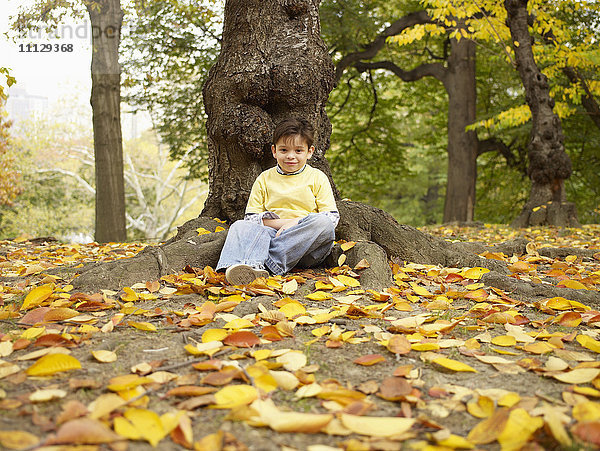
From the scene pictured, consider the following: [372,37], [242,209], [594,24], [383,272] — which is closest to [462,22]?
[372,37]

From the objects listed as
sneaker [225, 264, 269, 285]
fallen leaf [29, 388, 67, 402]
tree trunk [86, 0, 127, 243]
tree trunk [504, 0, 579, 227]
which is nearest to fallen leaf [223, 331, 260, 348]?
fallen leaf [29, 388, 67, 402]

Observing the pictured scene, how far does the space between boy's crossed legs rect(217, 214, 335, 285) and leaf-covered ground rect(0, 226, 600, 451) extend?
0.31 meters

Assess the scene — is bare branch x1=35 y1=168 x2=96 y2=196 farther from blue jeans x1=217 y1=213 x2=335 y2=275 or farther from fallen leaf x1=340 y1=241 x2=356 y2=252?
fallen leaf x1=340 y1=241 x2=356 y2=252

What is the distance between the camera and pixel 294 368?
1.64 metres

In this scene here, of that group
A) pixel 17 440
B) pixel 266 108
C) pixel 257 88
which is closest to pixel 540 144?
pixel 266 108

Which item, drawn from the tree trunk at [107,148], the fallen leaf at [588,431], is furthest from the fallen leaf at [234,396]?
the tree trunk at [107,148]

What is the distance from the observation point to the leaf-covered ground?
4.02ft

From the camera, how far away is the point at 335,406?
1.39 metres

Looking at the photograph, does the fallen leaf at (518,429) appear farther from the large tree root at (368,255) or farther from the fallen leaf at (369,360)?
the large tree root at (368,255)

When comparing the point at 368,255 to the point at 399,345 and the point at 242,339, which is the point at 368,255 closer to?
the point at 399,345

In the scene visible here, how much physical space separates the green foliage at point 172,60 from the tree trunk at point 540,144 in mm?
6267

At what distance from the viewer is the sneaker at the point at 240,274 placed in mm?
2793

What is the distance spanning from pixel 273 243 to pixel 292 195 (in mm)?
409

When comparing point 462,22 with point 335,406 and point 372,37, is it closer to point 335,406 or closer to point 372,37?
point 372,37
